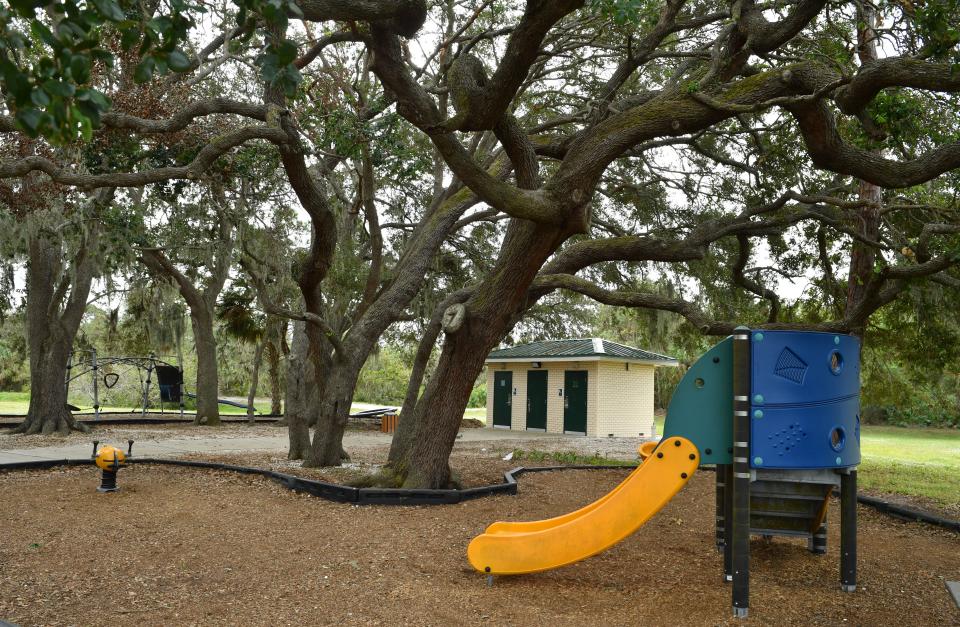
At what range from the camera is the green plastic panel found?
14.6 ft

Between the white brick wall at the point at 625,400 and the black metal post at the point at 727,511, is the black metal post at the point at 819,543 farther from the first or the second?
the white brick wall at the point at 625,400

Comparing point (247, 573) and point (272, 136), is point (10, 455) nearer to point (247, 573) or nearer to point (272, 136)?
point (272, 136)

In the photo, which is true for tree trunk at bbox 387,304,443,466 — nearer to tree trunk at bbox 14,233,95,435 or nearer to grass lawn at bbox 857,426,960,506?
grass lawn at bbox 857,426,960,506

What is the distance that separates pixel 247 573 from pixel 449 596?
1360 millimetres

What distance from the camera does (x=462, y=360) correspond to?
757 cm

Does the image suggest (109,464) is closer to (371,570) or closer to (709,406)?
(371,570)

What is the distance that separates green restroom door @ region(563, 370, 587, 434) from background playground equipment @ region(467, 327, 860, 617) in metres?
16.0

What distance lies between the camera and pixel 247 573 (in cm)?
475

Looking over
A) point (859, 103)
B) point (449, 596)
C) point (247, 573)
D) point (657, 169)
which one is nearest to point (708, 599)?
point (449, 596)

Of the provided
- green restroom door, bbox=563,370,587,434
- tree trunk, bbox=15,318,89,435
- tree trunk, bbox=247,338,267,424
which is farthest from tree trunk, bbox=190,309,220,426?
green restroom door, bbox=563,370,587,434

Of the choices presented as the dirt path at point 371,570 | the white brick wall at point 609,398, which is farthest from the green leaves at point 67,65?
the white brick wall at point 609,398

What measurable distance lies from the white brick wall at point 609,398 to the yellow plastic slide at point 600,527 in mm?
15972

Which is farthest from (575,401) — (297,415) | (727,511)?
(727,511)

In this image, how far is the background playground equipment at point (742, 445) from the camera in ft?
14.1
